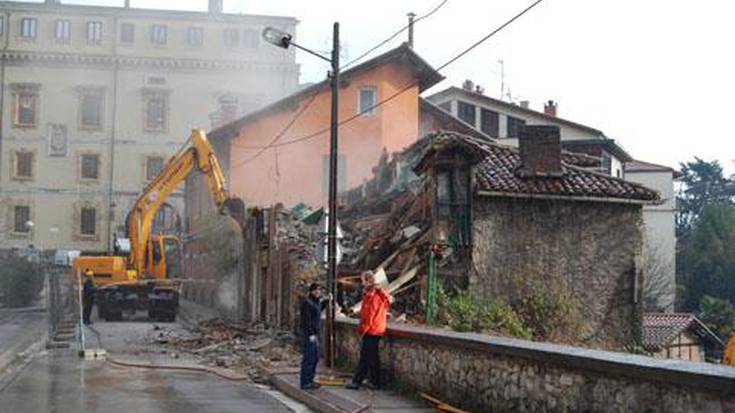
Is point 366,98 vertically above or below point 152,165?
above

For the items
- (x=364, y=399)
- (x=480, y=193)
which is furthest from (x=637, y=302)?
(x=364, y=399)

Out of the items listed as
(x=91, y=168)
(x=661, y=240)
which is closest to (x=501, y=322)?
(x=661, y=240)

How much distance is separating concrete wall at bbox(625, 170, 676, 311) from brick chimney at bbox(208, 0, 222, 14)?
30.3 metres

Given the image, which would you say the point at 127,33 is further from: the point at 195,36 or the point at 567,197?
the point at 567,197

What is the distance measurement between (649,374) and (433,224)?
1631 cm

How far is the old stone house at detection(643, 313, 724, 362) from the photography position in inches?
1449

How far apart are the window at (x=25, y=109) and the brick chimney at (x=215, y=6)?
1418 cm

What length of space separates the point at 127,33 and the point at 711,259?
3978 cm

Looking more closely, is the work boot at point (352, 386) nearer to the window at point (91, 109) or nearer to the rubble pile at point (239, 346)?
the rubble pile at point (239, 346)

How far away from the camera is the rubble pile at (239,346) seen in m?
20.3

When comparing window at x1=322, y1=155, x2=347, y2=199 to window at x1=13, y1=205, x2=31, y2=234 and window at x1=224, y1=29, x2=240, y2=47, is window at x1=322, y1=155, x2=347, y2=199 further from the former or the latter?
window at x1=13, y1=205, x2=31, y2=234

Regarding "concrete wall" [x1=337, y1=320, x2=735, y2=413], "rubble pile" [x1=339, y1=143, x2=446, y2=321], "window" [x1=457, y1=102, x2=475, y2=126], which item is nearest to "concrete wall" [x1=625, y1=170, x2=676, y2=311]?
"window" [x1=457, y1=102, x2=475, y2=126]

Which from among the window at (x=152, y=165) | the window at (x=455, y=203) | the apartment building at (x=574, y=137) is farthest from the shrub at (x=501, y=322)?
the window at (x=152, y=165)

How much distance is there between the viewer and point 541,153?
26516mm
